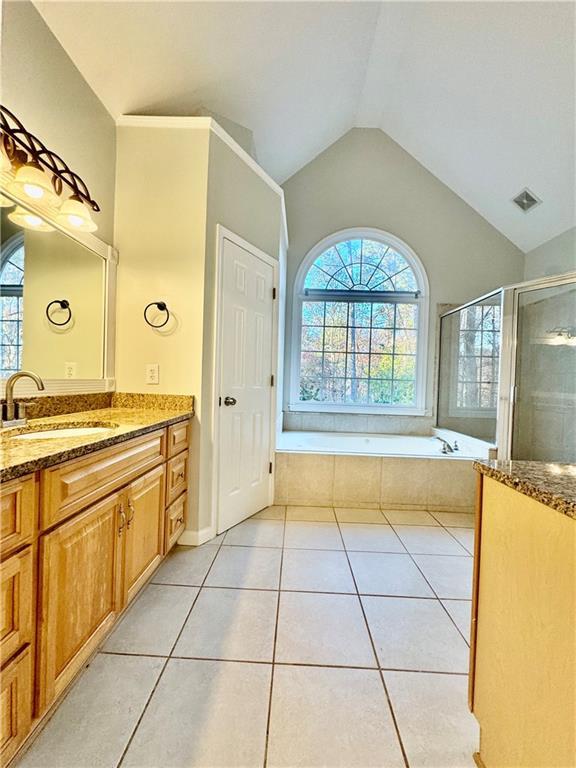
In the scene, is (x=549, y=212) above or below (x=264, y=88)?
below

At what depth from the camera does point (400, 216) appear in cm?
398

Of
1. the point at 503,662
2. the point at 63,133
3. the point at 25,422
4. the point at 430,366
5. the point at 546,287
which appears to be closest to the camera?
the point at 503,662

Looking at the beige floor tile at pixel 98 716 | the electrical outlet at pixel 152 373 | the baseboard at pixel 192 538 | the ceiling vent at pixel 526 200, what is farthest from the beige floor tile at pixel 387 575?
the ceiling vent at pixel 526 200

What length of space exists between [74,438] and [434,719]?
151 centimetres

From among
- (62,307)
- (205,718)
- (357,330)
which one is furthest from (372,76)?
(205,718)

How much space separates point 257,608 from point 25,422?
1300mm

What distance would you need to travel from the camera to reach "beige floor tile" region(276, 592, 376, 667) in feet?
4.35

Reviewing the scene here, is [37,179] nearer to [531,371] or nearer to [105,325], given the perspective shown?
[105,325]

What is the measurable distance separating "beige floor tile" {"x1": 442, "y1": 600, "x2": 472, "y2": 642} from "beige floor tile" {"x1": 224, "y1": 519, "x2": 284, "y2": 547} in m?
1.00

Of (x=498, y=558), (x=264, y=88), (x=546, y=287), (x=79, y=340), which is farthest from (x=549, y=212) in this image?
(x=79, y=340)

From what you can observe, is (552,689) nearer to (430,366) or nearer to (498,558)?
(498,558)

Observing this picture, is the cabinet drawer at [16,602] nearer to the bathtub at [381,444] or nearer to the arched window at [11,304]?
the arched window at [11,304]

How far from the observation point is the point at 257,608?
1587 millimetres

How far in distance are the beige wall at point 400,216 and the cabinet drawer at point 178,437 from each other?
6.94 feet
